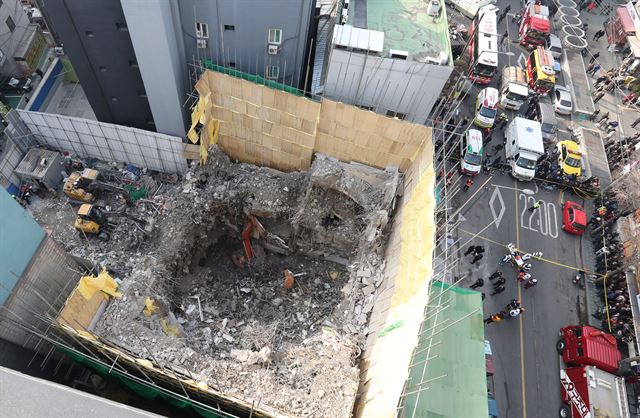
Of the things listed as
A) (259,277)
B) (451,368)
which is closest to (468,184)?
(451,368)

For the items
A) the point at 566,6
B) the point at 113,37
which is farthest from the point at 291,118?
the point at 566,6

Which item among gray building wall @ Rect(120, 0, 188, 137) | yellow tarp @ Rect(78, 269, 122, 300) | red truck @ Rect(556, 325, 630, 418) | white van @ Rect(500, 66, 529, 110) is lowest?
yellow tarp @ Rect(78, 269, 122, 300)

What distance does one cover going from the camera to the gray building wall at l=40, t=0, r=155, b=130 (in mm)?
17766

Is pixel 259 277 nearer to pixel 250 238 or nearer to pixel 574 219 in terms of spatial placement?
pixel 250 238

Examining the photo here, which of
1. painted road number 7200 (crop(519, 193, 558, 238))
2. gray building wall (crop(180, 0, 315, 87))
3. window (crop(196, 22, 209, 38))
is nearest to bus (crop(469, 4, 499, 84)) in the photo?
Result: painted road number 7200 (crop(519, 193, 558, 238))

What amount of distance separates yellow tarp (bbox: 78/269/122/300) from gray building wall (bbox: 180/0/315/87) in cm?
1179

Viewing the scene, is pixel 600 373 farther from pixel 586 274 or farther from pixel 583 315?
pixel 586 274

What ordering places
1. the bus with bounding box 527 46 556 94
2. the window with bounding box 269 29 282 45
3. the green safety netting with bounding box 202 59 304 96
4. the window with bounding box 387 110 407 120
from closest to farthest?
the window with bounding box 269 29 282 45 < the green safety netting with bounding box 202 59 304 96 < the window with bounding box 387 110 407 120 < the bus with bounding box 527 46 556 94

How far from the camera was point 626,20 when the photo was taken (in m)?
41.1

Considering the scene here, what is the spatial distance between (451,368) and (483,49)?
2840 cm

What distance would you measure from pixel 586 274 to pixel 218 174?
24.7 m

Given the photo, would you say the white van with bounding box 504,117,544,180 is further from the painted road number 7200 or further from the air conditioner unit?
the air conditioner unit

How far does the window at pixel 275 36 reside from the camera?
20266 mm

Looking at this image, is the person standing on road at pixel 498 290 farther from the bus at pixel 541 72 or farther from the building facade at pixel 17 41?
the building facade at pixel 17 41
